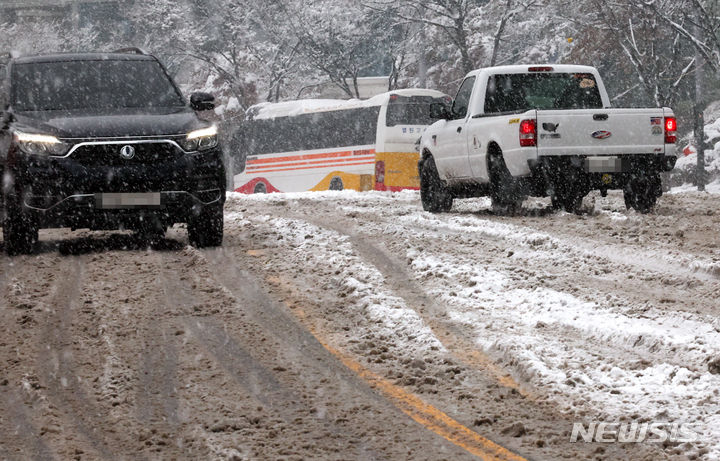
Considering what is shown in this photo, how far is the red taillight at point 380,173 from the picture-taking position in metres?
27.6

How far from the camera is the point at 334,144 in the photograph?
31.0 metres

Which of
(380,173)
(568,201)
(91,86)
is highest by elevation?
(91,86)

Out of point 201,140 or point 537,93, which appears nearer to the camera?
point 201,140

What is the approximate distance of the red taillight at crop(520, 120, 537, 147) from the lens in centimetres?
1210

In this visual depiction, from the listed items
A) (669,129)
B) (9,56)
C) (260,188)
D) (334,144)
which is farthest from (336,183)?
(9,56)

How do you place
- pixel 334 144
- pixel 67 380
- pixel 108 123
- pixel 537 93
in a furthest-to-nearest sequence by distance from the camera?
pixel 334 144
pixel 537 93
pixel 108 123
pixel 67 380

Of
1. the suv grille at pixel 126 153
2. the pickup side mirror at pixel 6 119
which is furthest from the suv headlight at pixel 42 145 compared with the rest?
the pickup side mirror at pixel 6 119

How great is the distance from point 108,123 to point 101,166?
43cm

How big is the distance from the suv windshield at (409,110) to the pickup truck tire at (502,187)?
15.4 meters

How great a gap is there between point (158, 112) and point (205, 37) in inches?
1410

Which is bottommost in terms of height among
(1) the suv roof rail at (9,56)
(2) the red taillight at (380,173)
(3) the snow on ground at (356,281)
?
(2) the red taillight at (380,173)

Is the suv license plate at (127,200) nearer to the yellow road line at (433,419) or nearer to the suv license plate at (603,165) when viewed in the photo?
the yellow road line at (433,419)

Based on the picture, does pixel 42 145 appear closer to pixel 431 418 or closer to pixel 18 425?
pixel 18 425
